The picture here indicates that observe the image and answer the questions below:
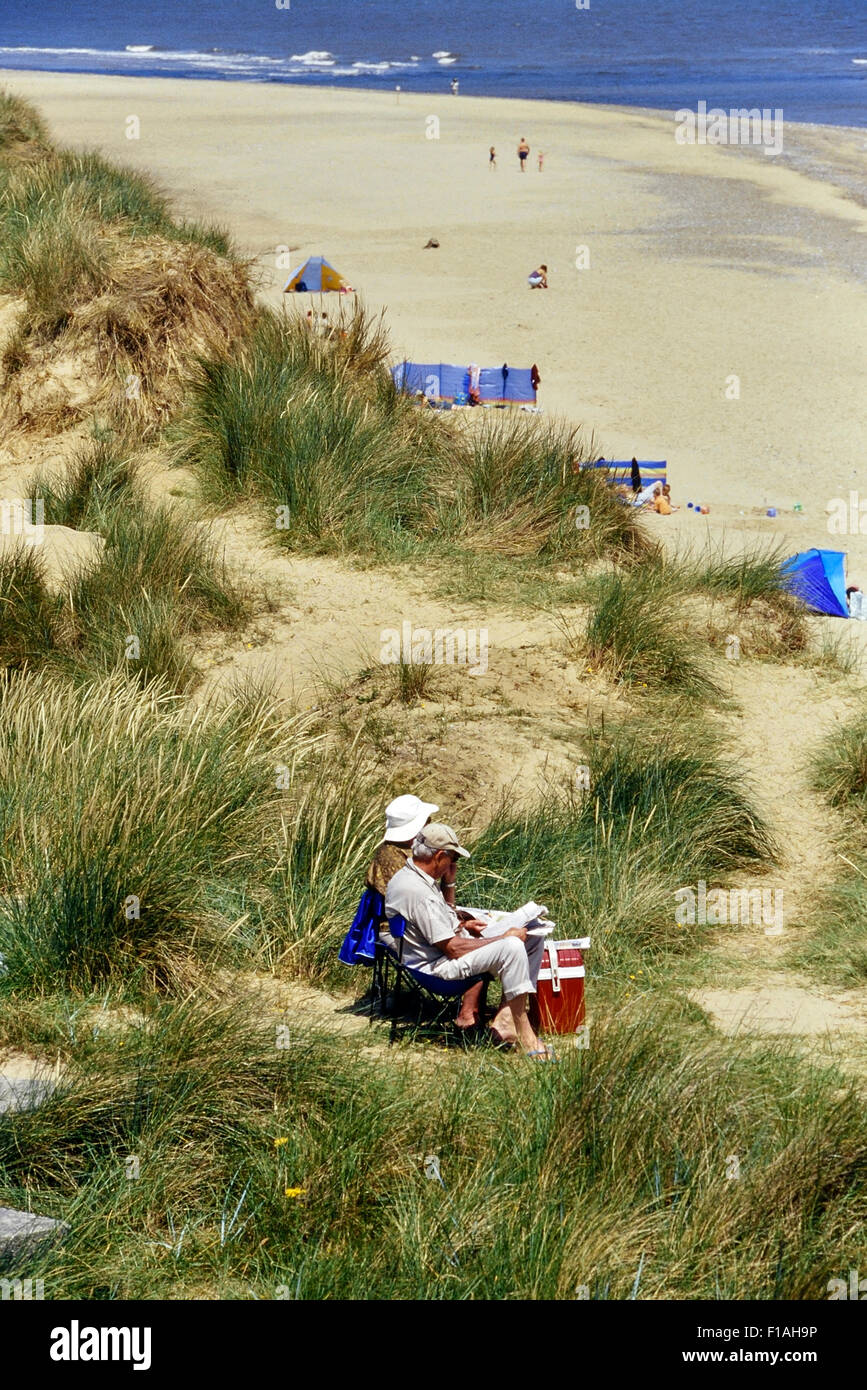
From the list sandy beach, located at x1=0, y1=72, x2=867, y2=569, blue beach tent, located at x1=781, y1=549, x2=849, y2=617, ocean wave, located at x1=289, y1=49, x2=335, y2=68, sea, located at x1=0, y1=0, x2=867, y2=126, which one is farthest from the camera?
ocean wave, located at x1=289, y1=49, x2=335, y2=68

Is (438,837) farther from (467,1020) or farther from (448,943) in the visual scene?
(467,1020)

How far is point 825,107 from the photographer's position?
157 ft

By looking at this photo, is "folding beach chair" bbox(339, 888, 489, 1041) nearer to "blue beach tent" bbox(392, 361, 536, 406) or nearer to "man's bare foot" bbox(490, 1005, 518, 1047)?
"man's bare foot" bbox(490, 1005, 518, 1047)

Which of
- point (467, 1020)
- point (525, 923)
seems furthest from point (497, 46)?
point (467, 1020)

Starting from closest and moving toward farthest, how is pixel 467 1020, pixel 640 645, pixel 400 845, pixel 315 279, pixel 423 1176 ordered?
1. pixel 423 1176
2. pixel 467 1020
3. pixel 400 845
4. pixel 640 645
5. pixel 315 279

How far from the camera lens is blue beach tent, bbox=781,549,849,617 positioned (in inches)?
468

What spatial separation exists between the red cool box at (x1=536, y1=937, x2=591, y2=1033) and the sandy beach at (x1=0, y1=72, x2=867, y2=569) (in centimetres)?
918

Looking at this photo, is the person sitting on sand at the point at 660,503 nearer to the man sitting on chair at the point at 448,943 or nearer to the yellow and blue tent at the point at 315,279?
the yellow and blue tent at the point at 315,279

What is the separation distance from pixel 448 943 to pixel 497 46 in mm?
78995

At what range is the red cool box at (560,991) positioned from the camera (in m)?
5.16

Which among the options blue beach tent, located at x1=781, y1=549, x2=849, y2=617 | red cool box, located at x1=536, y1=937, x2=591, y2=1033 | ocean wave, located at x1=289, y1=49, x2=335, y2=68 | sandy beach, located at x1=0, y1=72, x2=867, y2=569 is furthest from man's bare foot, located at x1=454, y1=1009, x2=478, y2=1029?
ocean wave, located at x1=289, y1=49, x2=335, y2=68

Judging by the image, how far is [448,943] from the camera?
507 centimetres

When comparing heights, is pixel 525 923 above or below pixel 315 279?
below
